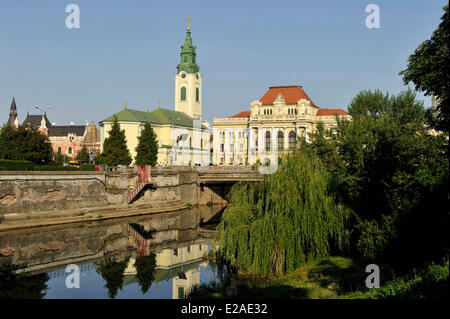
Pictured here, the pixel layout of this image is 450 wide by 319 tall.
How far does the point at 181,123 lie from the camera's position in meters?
121

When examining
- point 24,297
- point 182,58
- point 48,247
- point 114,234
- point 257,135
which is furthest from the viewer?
point 182,58

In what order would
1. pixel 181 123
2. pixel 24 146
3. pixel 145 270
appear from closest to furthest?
pixel 145 270, pixel 24 146, pixel 181 123

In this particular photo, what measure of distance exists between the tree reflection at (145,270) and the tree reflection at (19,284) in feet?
18.2

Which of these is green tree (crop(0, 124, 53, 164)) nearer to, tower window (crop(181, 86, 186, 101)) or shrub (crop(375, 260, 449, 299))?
shrub (crop(375, 260, 449, 299))

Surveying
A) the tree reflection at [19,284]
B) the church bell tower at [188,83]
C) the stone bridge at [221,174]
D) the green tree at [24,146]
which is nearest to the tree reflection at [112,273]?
the tree reflection at [19,284]

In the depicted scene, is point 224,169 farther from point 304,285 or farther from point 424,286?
point 424,286

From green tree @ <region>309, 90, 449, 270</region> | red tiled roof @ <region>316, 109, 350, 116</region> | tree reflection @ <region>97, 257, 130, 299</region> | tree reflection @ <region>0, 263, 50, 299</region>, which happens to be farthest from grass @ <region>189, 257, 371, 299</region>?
red tiled roof @ <region>316, 109, 350, 116</region>

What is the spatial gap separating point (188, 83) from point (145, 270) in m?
103

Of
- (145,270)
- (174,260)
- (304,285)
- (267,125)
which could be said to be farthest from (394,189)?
(267,125)

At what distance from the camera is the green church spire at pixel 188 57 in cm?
13475

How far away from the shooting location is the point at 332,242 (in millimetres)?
33906

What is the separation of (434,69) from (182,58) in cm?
11277
